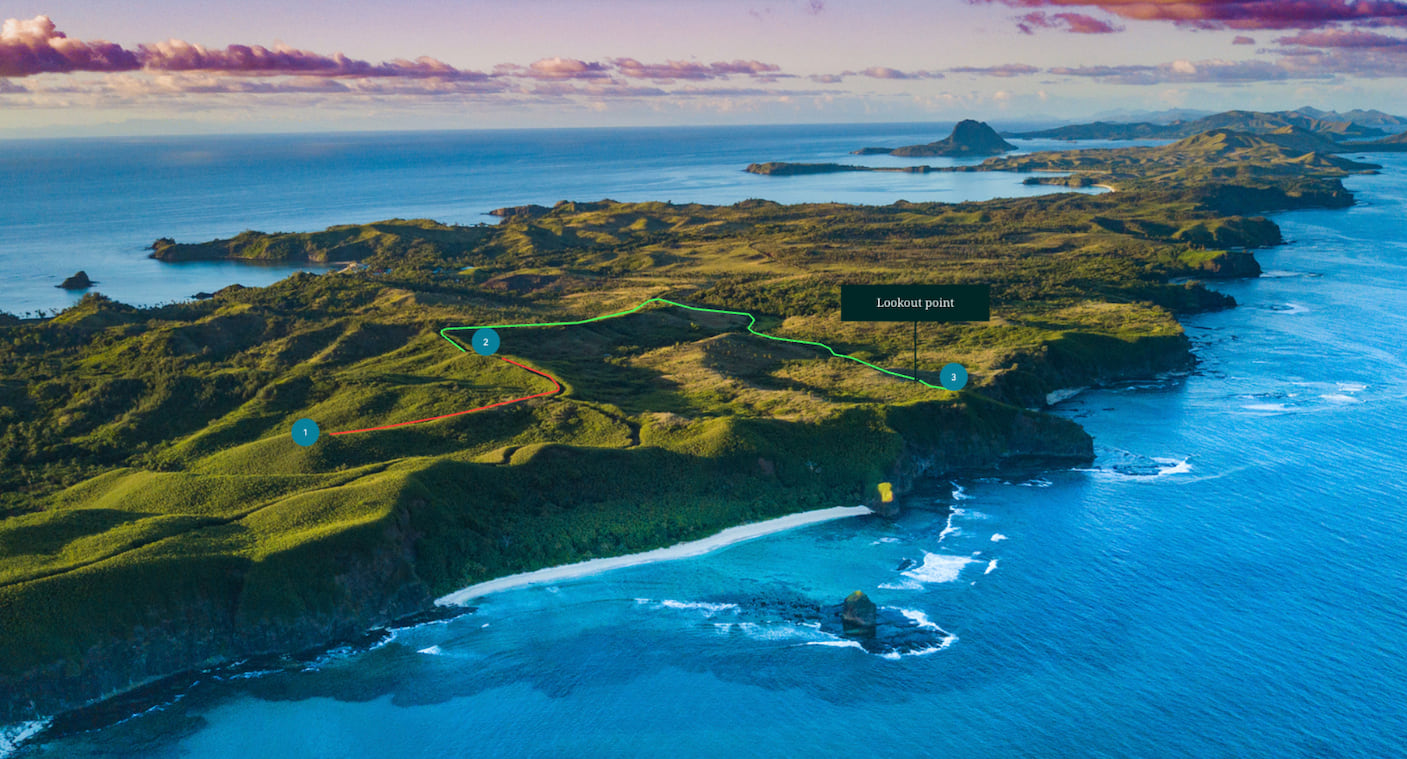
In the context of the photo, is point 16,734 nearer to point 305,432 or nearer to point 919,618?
point 305,432

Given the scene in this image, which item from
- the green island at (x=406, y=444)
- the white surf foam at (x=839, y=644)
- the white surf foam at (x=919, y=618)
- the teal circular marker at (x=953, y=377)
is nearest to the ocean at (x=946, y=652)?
the white surf foam at (x=919, y=618)

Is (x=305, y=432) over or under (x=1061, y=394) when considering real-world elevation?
over

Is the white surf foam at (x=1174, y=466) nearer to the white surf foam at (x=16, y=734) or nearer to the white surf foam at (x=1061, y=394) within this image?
the white surf foam at (x=1061, y=394)

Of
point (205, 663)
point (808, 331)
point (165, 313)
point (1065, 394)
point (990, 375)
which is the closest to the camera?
point (205, 663)

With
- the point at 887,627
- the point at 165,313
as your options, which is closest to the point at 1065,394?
the point at 887,627

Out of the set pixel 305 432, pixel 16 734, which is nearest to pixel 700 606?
pixel 16 734

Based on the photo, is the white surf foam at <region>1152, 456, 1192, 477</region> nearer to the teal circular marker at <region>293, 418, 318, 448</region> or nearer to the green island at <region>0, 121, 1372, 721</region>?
the green island at <region>0, 121, 1372, 721</region>

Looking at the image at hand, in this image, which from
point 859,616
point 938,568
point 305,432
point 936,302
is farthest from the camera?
point 305,432

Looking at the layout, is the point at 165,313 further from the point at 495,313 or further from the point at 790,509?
the point at 790,509
